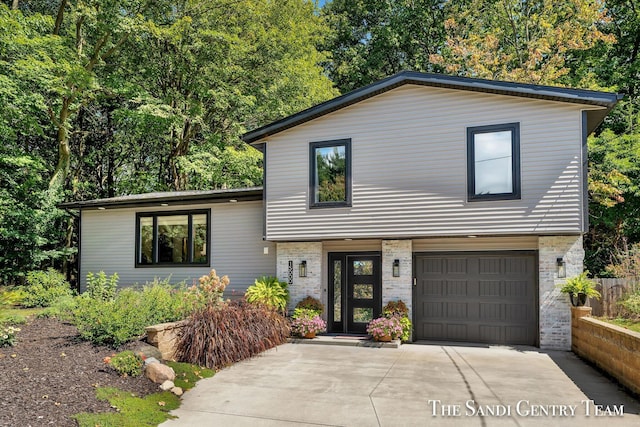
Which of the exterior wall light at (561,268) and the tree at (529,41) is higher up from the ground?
the tree at (529,41)

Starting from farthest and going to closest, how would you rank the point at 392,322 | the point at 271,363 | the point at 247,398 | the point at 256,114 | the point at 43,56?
1. the point at 256,114
2. the point at 43,56
3. the point at 392,322
4. the point at 271,363
5. the point at 247,398

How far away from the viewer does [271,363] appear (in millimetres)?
8766

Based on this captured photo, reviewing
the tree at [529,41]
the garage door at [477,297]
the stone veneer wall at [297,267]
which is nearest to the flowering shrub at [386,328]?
the garage door at [477,297]

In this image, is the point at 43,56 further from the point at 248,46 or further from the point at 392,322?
the point at 392,322

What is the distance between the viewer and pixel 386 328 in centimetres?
1059

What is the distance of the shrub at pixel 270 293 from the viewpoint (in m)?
11.2

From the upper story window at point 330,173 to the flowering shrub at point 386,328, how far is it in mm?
2878

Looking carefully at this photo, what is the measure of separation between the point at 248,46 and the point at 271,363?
14.7 meters

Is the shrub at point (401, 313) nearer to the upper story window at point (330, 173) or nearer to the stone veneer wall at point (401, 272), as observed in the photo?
the stone veneer wall at point (401, 272)

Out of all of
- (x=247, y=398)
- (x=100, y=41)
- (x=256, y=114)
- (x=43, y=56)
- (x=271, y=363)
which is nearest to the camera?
(x=247, y=398)

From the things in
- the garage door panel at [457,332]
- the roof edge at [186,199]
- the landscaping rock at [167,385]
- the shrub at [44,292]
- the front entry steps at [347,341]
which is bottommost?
the front entry steps at [347,341]

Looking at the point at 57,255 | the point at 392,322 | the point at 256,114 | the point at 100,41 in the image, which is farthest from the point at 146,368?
the point at 256,114

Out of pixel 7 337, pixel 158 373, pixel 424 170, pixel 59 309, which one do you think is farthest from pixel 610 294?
pixel 59 309

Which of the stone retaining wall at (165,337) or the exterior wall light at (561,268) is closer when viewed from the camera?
the stone retaining wall at (165,337)
